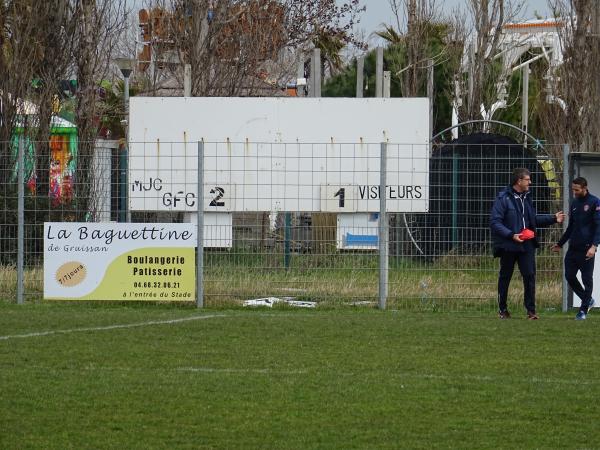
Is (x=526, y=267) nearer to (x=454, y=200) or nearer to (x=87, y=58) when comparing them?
(x=454, y=200)

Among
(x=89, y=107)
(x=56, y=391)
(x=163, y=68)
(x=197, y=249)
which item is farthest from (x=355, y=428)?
A: (x=163, y=68)

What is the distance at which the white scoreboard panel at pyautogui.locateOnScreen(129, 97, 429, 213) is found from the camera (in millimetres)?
19188

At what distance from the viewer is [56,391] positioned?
32.5 ft

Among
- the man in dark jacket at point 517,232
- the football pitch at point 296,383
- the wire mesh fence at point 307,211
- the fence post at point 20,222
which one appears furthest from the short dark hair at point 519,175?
the fence post at point 20,222

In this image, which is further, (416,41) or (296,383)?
A: (416,41)

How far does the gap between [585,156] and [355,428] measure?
1007cm

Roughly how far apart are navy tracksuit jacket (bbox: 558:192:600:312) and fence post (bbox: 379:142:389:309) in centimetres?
257

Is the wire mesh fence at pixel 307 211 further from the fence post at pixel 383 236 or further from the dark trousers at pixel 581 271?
the dark trousers at pixel 581 271

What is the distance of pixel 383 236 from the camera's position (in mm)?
18016

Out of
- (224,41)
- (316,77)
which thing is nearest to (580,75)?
(316,77)

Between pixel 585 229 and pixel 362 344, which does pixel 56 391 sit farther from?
pixel 585 229

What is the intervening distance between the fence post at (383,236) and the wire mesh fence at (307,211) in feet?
0.35

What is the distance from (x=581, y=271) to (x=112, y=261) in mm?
6142

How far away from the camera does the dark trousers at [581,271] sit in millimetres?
16328
